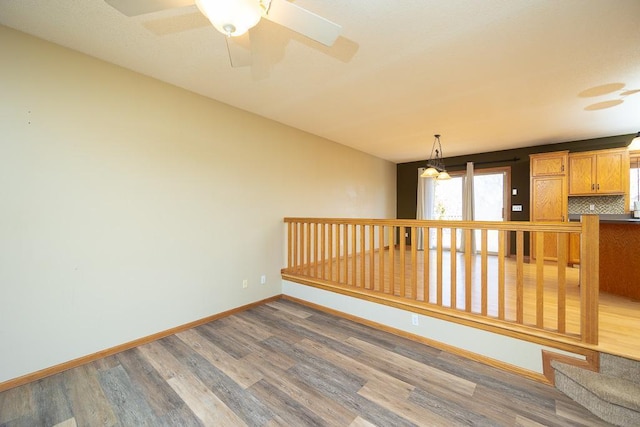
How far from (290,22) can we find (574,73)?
2.94m

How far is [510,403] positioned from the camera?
1.80 meters

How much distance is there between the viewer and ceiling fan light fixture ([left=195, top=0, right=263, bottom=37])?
3.77 feet

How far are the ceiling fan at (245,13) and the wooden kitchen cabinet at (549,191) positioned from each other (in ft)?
17.7

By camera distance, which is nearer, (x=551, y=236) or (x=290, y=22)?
Answer: (x=290, y=22)

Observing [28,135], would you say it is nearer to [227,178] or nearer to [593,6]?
[227,178]

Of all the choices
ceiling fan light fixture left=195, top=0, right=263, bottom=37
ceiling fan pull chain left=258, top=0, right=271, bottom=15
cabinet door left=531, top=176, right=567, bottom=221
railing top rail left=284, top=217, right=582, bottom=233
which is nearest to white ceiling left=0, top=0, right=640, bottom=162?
ceiling fan pull chain left=258, top=0, right=271, bottom=15

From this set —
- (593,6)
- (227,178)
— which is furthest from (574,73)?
(227,178)

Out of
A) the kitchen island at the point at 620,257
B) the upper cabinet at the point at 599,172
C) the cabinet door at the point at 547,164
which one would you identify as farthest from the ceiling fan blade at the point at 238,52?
the upper cabinet at the point at 599,172

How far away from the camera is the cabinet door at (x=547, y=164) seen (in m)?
4.79

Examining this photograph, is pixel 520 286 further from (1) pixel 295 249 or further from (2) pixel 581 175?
(2) pixel 581 175

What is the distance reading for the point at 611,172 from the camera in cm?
445

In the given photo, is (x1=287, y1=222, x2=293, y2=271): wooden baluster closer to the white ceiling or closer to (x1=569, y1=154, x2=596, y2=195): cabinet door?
the white ceiling

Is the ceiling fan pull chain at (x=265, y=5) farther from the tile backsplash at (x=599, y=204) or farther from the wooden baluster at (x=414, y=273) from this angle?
the tile backsplash at (x=599, y=204)

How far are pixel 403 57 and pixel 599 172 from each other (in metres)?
4.78
